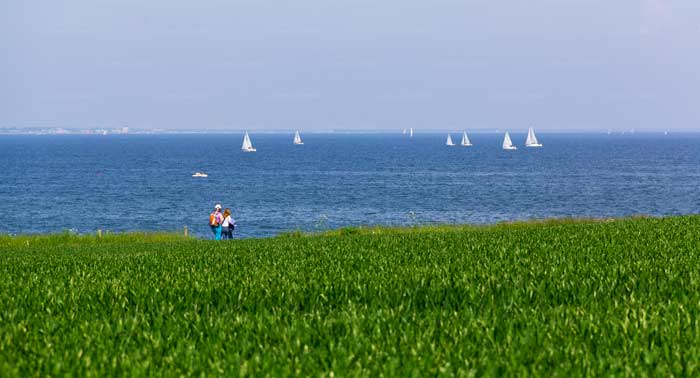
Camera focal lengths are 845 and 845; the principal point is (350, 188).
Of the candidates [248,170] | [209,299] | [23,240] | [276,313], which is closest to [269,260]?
[209,299]

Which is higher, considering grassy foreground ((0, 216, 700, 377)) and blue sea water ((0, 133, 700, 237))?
grassy foreground ((0, 216, 700, 377))

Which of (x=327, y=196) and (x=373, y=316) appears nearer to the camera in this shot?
(x=373, y=316)

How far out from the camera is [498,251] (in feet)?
58.6

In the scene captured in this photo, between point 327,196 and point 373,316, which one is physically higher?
point 373,316

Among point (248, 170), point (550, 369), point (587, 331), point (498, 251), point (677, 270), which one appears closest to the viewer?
point (550, 369)

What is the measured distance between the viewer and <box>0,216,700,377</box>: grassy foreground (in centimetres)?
804

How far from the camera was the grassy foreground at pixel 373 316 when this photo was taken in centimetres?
804

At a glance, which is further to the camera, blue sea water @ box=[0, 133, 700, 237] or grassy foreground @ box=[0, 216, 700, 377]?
blue sea water @ box=[0, 133, 700, 237]

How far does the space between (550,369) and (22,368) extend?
503cm

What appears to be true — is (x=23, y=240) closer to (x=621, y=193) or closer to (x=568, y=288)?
(x=568, y=288)

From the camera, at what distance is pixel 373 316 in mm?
10062

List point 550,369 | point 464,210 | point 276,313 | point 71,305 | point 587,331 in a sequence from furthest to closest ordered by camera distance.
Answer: point 464,210 < point 71,305 < point 276,313 < point 587,331 < point 550,369

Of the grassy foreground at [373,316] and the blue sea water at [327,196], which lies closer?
the grassy foreground at [373,316]

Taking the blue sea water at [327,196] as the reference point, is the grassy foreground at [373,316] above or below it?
above
